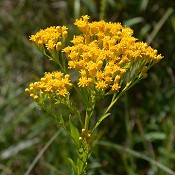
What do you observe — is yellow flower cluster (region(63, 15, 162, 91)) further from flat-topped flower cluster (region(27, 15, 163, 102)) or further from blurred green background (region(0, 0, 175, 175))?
blurred green background (region(0, 0, 175, 175))

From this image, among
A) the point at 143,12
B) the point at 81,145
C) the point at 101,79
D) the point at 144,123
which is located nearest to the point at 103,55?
the point at 101,79

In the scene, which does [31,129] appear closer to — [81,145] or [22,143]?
[22,143]

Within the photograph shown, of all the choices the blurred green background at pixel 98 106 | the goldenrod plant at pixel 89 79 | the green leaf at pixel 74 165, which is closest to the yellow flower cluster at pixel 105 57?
the goldenrod plant at pixel 89 79

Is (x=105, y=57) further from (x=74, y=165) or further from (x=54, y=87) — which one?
(x=74, y=165)

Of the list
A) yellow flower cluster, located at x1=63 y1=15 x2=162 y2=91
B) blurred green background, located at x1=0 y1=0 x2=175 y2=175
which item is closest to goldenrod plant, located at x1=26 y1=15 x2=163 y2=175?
yellow flower cluster, located at x1=63 y1=15 x2=162 y2=91

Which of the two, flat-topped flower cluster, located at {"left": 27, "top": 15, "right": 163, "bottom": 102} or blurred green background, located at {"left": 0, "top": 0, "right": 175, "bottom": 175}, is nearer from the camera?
flat-topped flower cluster, located at {"left": 27, "top": 15, "right": 163, "bottom": 102}

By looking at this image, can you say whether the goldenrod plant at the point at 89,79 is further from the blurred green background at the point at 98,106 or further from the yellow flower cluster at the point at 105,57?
A: the blurred green background at the point at 98,106
